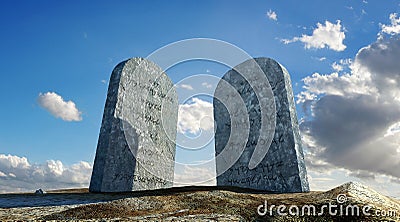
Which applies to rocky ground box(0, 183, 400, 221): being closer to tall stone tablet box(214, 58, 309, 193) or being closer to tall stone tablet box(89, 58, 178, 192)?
tall stone tablet box(214, 58, 309, 193)

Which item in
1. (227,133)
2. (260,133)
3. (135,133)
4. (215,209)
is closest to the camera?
(215,209)

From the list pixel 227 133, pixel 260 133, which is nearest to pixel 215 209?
pixel 260 133

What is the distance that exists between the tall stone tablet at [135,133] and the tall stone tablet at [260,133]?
2.89 meters

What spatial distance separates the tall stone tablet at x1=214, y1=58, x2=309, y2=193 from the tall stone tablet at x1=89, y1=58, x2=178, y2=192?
9.48 ft

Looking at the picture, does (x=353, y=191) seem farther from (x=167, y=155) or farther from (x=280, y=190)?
(x=167, y=155)

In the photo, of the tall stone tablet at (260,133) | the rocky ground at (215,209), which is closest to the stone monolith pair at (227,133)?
the tall stone tablet at (260,133)

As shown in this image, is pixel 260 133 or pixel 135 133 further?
pixel 135 133

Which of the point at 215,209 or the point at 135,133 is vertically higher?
the point at 135,133

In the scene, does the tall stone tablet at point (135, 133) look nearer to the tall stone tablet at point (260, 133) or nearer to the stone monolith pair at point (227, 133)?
the stone monolith pair at point (227, 133)

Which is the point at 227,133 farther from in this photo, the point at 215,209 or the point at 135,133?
the point at 215,209

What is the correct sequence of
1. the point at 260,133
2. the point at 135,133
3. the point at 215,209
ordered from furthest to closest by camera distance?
the point at 135,133 → the point at 260,133 → the point at 215,209

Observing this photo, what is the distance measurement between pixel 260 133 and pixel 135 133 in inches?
201

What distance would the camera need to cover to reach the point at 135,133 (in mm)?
13758

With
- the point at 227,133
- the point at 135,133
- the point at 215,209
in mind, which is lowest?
the point at 215,209
